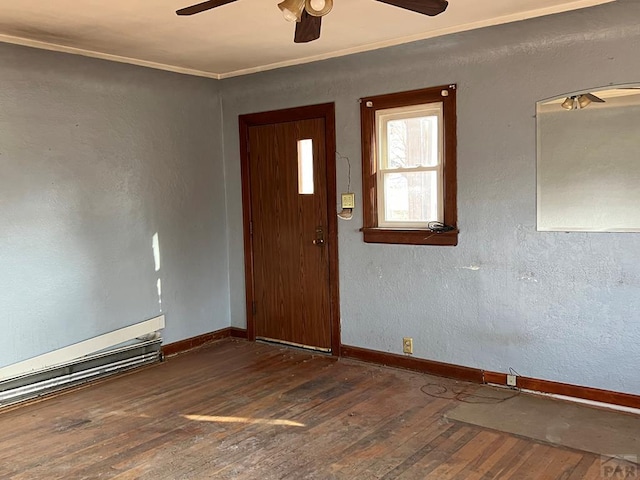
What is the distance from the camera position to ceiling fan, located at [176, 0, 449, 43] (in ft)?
7.63

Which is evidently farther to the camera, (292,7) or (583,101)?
(583,101)

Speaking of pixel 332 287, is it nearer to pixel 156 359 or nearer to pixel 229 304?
pixel 229 304

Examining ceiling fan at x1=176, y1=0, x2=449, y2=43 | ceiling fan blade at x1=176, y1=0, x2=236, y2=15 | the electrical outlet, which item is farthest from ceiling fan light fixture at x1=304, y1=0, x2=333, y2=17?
the electrical outlet

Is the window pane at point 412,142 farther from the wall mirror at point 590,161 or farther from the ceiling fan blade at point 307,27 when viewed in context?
the ceiling fan blade at point 307,27

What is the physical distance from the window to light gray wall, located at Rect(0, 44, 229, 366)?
1.57 meters

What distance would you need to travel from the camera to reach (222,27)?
11.6 feet

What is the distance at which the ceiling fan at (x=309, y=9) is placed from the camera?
232 cm

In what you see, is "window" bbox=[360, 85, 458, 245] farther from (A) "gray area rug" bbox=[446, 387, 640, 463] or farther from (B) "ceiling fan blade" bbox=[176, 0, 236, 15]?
(B) "ceiling fan blade" bbox=[176, 0, 236, 15]

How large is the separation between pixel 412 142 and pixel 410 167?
0.18 meters

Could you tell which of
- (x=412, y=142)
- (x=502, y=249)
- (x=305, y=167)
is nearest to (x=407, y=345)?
(x=502, y=249)

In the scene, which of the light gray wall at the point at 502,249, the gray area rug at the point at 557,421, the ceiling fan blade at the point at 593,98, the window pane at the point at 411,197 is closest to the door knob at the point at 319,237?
the light gray wall at the point at 502,249

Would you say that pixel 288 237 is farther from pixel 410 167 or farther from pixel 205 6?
pixel 205 6

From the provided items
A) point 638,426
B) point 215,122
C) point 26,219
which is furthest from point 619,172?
point 26,219

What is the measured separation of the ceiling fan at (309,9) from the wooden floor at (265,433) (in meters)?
2.10
